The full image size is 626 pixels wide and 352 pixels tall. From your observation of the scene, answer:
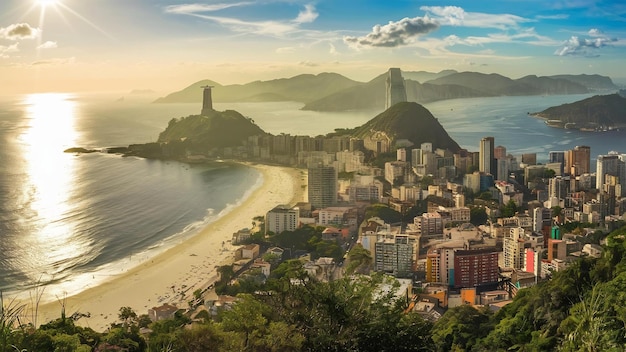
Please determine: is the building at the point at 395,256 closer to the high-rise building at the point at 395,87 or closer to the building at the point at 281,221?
the building at the point at 281,221

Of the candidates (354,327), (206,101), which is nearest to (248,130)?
(206,101)

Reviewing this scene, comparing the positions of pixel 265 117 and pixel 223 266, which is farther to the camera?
pixel 265 117

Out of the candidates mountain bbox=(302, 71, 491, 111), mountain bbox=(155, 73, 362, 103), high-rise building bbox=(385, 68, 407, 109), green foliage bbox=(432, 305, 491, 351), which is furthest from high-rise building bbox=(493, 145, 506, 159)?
mountain bbox=(155, 73, 362, 103)

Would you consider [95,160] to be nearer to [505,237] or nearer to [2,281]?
[2,281]

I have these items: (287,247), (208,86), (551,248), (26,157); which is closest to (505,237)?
(551,248)

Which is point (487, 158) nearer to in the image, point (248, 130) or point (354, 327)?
point (248, 130)

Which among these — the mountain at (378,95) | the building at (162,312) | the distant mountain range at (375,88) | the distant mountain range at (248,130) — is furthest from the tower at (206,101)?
the building at (162,312)
